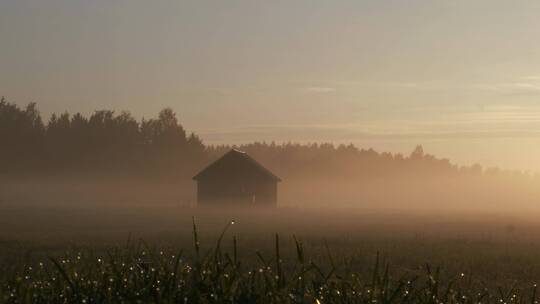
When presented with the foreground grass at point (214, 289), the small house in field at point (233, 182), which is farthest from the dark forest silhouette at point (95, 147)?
the foreground grass at point (214, 289)

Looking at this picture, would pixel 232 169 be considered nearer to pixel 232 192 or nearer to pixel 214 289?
pixel 232 192

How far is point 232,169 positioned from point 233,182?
4.16ft

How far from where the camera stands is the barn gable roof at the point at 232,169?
76125 mm

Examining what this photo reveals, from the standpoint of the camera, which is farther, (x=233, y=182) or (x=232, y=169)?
(x=232, y=169)

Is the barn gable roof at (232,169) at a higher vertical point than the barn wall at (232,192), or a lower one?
higher

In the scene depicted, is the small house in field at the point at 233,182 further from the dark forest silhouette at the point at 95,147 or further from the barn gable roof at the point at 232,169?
the dark forest silhouette at the point at 95,147

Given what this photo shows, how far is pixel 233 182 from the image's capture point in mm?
75938

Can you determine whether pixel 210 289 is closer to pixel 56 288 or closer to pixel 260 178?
pixel 56 288

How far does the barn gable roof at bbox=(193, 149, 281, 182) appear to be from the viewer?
2997 inches

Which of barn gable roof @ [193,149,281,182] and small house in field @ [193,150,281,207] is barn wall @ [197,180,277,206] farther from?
barn gable roof @ [193,149,281,182]

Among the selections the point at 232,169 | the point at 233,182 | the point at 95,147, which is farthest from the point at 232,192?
the point at 95,147

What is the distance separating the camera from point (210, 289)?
395cm

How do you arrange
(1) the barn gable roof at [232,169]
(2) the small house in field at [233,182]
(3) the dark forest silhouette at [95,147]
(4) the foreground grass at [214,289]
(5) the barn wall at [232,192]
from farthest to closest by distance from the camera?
(3) the dark forest silhouette at [95,147] → (1) the barn gable roof at [232,169] → (2) the small house in field at [233,182] → (5) the barn wall at [232,192] → (4) the foreground grass at [214,289]

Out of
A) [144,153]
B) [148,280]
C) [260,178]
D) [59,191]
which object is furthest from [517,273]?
[144,153]
